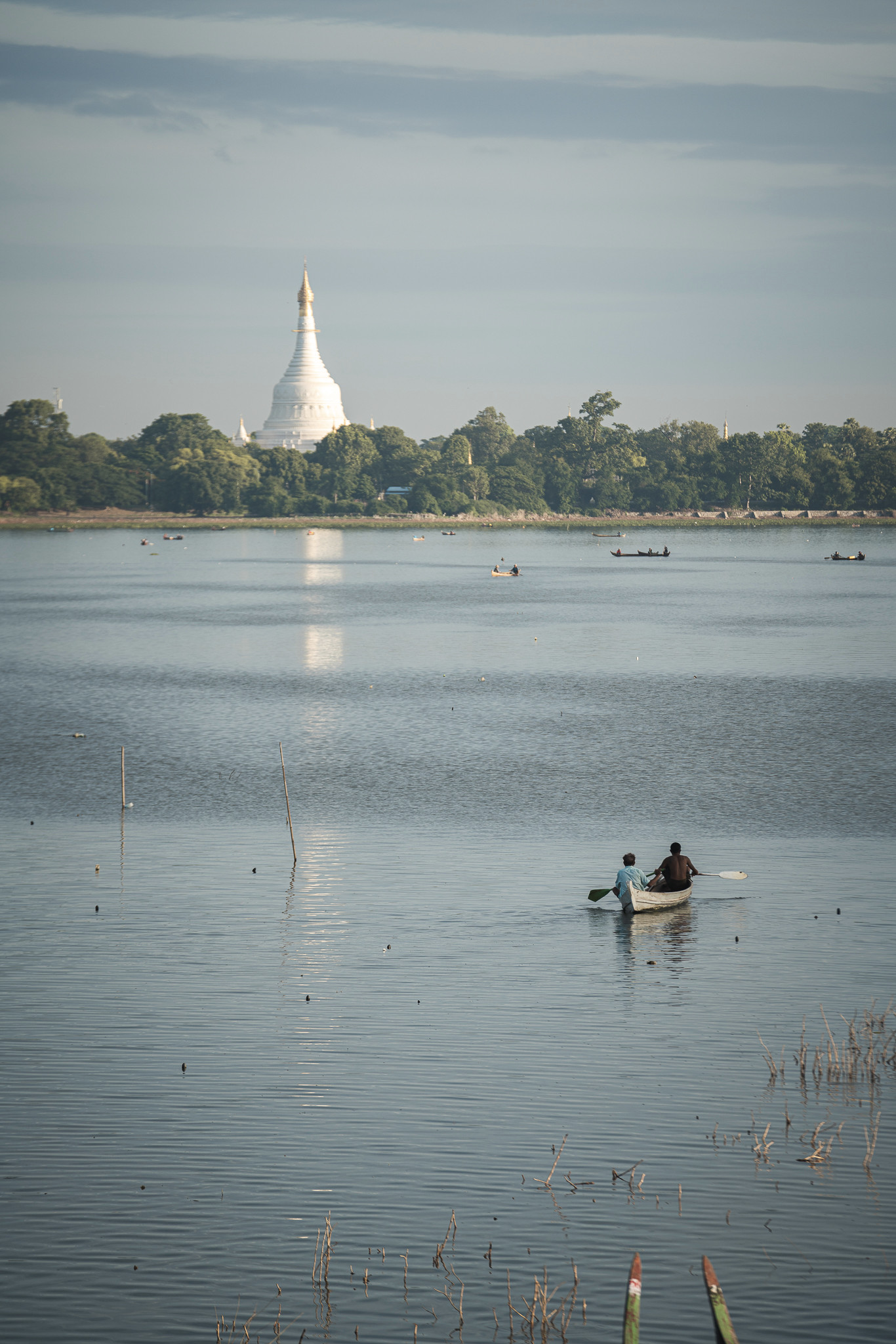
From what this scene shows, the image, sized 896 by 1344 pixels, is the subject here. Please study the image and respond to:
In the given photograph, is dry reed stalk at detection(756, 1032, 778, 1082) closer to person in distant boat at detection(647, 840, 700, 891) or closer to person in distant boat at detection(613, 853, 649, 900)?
person in distant boat at detection(613, 853, 649, 900)

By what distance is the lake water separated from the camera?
13328 mm

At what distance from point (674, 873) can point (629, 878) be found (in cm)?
122

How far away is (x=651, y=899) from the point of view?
1023 inches

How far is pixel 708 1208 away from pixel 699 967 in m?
8.56

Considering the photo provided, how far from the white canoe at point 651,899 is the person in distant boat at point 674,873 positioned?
11 centimetres

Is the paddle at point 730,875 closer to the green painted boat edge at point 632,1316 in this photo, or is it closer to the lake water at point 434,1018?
the lake water at point 434,1018

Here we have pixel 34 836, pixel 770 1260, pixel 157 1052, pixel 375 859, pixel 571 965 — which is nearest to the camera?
pixel 770 1260

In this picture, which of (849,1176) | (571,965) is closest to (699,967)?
(571,965)

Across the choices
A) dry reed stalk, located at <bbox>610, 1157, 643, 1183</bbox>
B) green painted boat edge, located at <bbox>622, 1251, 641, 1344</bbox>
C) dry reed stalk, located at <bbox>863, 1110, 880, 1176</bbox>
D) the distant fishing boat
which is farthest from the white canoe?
the distant fishing boat

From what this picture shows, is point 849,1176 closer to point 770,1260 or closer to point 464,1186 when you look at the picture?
point 770,1260

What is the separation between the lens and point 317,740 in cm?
4669

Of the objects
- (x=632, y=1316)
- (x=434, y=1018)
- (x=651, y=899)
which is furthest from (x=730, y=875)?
(x=632, y=1316)

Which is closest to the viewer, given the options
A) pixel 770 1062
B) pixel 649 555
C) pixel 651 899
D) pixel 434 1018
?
pixel 770 1062

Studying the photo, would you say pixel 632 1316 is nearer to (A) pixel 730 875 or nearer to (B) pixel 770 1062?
(B) pixel 770 1062
